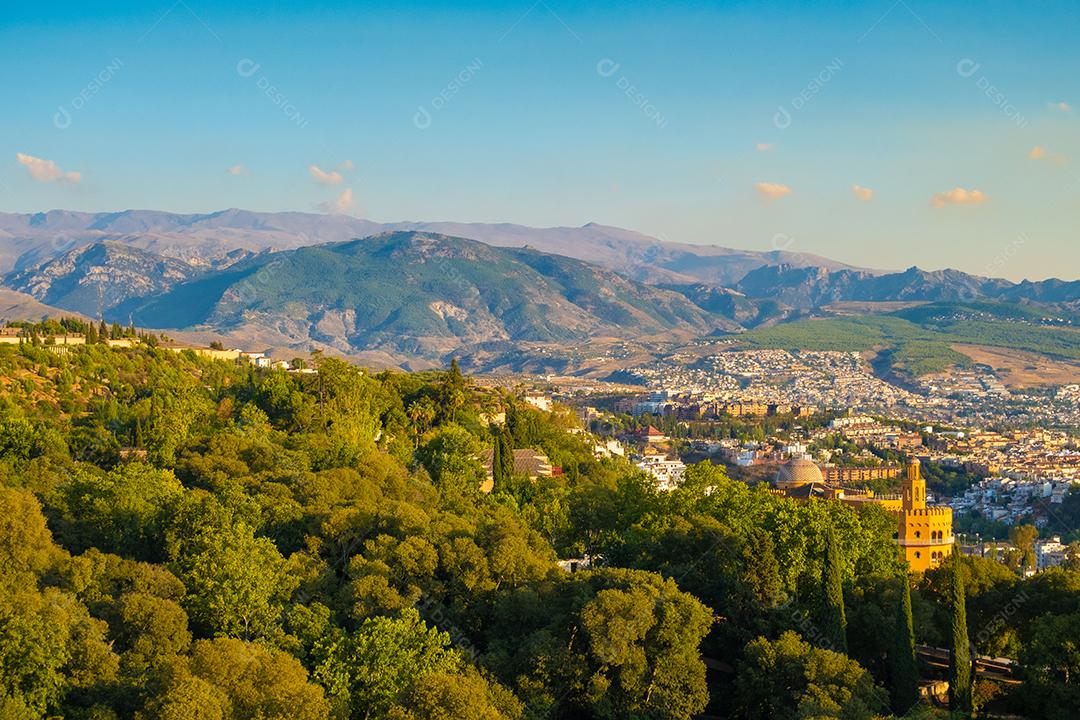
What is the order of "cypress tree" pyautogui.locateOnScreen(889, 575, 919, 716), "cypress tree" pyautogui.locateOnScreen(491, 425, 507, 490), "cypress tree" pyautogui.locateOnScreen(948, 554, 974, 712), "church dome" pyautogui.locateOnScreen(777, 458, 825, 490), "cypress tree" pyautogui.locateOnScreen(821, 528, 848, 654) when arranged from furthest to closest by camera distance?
"church dome" pyautogui.locateOnScreen(777, 458, 825, 490) < "cypress tree" pyautogui.locateOnScreen(491, 425, 507, 490) < "cypress tree" pyautogui.locateOnScreen(821, 528, 848, 654) < "cypress tree" pyautogui.locateOnScreen(889, 575, 919, 716) < "cypress tree" pyautogui.locateOnScreen(948, 554, 974, 712)

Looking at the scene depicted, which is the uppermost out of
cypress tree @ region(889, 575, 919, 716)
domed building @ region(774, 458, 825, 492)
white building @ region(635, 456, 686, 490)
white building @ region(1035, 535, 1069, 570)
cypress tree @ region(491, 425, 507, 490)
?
cypress tree @ region(491, 425, 507, 490)

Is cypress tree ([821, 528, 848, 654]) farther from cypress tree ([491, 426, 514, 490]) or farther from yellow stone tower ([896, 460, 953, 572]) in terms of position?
cypress tree ([491, 426, 514, 490])

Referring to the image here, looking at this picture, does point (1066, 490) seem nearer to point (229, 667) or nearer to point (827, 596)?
point (827, 596)

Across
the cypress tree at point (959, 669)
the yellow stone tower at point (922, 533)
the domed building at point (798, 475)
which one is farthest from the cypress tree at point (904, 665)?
the domed building at point (798, 475)

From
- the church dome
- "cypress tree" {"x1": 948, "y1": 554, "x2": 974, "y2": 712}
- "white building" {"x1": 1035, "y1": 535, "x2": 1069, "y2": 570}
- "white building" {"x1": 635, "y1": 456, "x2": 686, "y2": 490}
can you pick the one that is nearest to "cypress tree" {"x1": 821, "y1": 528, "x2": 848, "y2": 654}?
"cypress tree" {"x1": 948, "y1": 554, "x2": 974, "y2": 712}

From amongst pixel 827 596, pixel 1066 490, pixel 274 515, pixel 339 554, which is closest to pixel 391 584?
pixel 339 554
